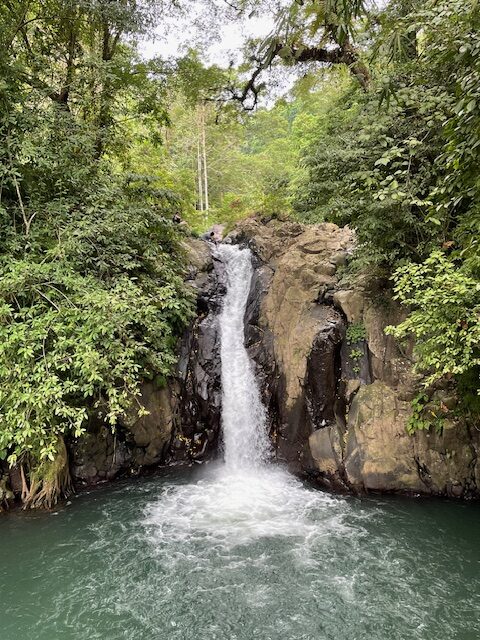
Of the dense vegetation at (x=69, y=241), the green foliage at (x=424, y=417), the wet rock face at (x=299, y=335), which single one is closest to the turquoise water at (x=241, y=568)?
the green foliage at (x=424, y=417)

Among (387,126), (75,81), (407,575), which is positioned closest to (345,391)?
(407,575)

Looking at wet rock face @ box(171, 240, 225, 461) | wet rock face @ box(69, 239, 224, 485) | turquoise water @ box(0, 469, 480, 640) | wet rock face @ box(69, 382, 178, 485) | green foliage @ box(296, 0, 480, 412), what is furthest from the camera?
wet rock face @ box(171, 240, 225, 461)

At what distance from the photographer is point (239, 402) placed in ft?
32.4

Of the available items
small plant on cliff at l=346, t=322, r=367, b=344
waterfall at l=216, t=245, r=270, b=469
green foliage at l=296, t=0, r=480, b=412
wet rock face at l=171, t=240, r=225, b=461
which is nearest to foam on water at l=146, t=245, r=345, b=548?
waterfall at l=216, t=245, r=270, b=469

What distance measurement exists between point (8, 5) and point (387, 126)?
274 inches

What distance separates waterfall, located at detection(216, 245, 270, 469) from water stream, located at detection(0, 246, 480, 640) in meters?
0.87

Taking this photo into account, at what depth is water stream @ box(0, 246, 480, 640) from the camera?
4770 mm

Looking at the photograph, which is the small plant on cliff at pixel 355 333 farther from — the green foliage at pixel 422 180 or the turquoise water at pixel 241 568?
the turquoise water at pixel 241 568

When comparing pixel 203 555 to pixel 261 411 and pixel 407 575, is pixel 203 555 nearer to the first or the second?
pixel 407 575

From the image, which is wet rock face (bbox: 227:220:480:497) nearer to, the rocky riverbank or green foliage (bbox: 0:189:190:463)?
the rocky riverbank

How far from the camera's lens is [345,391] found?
27.7 ft

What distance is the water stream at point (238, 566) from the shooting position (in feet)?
15.6

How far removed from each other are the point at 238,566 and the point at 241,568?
0.21ft

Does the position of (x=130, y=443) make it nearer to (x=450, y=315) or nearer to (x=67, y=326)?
(x=67, y=326)
